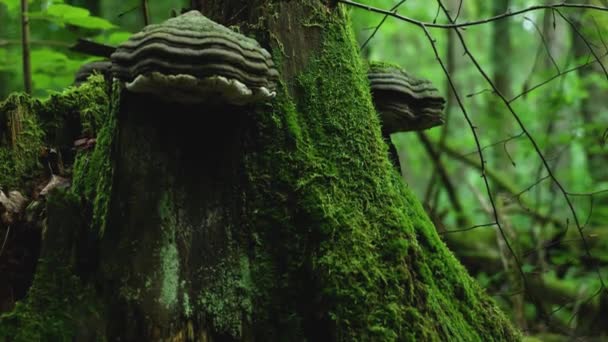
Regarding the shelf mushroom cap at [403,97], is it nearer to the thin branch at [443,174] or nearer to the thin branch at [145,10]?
the thin branch at [145,10]

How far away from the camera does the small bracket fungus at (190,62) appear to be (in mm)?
2014

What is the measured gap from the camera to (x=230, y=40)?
2.10 m

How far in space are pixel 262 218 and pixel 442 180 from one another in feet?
20.5

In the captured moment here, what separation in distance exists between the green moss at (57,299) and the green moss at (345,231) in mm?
748

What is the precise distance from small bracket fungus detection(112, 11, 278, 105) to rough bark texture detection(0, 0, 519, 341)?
0.35m

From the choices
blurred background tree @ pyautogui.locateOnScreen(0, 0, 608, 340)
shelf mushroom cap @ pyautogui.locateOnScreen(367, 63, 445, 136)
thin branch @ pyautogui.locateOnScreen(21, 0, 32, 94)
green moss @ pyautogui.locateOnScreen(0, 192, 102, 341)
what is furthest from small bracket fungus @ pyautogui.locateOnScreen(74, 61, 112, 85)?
shelf mushroom cap @ pyautogui.locateOnScreen(367, 63, 445, 136)

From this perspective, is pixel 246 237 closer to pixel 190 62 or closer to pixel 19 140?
pixel 190 62

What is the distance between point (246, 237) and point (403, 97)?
4.08 ft

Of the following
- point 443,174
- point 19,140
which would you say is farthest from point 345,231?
point 443,174

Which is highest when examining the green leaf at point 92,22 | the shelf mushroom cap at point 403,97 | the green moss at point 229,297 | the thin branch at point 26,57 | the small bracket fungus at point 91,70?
the thin branch at point 26,57

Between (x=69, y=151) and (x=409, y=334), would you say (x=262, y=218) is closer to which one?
(x=409, y=334)

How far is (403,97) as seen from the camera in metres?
3.18

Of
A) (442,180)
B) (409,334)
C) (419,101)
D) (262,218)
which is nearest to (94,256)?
(262,218)

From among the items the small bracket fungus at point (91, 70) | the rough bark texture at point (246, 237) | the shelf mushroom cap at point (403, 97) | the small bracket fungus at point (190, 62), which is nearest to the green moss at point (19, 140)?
the small bracket fungus at point (91, 70)
